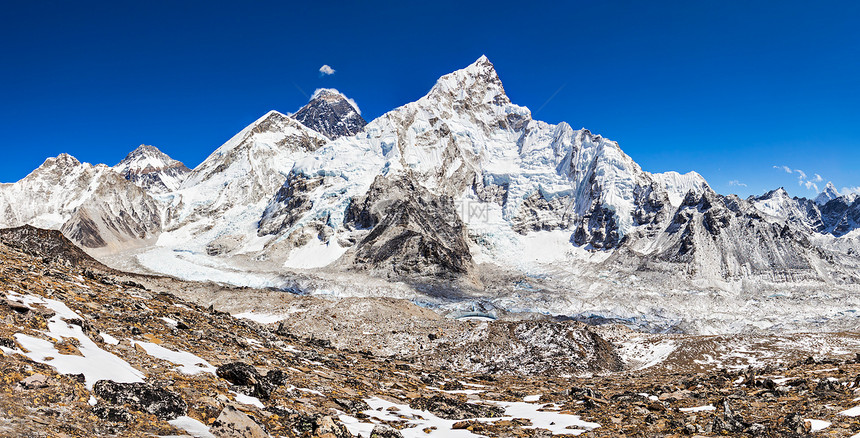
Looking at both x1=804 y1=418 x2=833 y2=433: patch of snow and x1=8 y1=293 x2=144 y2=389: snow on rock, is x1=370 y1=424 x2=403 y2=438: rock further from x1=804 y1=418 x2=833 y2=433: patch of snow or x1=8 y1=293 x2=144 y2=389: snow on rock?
x1=804 y1=418 x2=833 y2=433: patch of snow

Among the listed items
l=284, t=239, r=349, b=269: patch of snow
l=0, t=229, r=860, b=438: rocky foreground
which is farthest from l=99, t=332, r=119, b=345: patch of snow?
l=284, t=239, r=349, b=269: patch of snow

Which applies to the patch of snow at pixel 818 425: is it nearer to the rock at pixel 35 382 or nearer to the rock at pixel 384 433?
the rock at pixel 384 433

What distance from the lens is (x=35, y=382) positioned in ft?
30.8

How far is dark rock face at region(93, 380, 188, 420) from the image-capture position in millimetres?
10031

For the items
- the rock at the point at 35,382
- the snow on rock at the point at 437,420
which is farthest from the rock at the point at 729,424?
the rock at the point at 35,382

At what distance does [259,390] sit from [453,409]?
6518 mm

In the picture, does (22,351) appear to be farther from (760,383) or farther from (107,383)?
(760,383)

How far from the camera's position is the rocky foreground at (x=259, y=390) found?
984 cm

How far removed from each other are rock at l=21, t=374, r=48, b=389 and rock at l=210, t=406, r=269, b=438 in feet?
10.6

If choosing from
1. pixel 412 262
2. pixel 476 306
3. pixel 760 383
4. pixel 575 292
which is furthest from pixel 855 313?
pixel 760 383

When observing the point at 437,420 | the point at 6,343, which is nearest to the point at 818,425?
the point at 437,420

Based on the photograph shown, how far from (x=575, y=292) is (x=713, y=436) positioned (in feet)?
479

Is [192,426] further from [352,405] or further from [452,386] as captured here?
[452,386]

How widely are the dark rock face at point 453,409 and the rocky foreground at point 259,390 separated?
74mm
